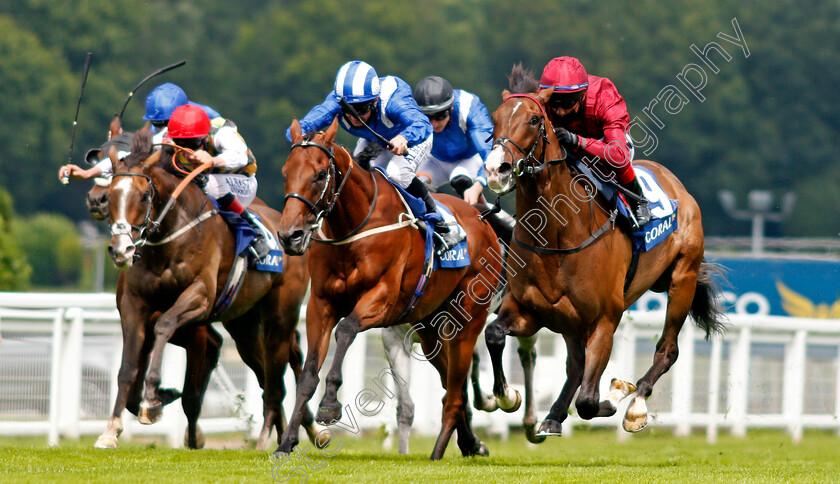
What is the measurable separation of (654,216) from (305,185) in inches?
84.3

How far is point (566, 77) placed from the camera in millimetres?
6391

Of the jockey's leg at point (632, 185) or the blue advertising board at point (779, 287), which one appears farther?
the blue advertising board at point (779, 287)

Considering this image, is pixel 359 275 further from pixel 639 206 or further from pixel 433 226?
pixel 639 206

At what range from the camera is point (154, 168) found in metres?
6.99

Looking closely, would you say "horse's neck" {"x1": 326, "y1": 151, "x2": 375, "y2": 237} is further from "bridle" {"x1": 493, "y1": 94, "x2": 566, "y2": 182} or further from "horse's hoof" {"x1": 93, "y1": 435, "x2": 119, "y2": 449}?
"horse's hoof" {"x1": 93, "y1": 435, "x2": 119, "y2": 449}

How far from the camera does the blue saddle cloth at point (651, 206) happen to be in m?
6.50

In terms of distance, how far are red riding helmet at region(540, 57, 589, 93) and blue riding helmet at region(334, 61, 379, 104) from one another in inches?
42.2

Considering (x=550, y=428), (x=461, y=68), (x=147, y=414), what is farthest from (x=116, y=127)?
(x=461, y=68)

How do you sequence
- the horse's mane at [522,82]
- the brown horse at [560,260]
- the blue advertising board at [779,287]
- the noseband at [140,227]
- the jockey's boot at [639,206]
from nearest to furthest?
1. the brown horse at [560,260]
2. the horse's mane at [522,82]
3. the noseband at [140,227]
4. the jockey's boot at [639,206]
5. the blue advertising board at [779,287]

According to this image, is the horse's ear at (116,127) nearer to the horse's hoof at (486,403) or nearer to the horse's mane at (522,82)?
the horse's mane at (522,82)

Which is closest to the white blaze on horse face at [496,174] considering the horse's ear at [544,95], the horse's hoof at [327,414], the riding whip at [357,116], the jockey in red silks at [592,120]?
the horse's ear at [544,95]

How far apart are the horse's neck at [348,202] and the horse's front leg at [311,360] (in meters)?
0.41

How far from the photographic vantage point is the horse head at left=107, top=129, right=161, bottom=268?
6.43m

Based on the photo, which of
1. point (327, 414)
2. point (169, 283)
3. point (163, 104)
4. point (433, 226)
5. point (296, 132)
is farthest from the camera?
point (163, 104)
